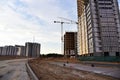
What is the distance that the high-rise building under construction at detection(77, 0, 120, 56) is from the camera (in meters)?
83.4

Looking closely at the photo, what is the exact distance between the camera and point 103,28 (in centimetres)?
8600

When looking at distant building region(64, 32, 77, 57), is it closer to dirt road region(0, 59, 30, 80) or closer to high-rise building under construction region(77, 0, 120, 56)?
high-rise building under construction region(77, 0, 120, 56)

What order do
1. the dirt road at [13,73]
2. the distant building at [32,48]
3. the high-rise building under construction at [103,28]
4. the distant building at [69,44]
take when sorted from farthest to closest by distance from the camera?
the distant building at [32,48]
the distant building at [69,44]
the high-rise building under construction at [103,28]
the dirt road at [13,73]

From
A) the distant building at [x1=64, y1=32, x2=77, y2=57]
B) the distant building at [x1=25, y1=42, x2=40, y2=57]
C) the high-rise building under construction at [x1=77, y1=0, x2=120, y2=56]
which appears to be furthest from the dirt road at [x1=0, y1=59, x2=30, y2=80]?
the distant building at [x1=25, y1=42, x2=40, y2=57]

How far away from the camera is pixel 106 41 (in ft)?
276

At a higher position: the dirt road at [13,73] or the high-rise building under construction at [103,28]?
the high-rise building under construction at [103,28]

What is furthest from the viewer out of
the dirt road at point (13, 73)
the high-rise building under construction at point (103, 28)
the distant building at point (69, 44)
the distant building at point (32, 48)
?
the distant building at point (32, 48)

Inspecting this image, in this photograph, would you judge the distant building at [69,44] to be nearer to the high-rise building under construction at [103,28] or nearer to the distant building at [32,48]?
the high-rise building under construction at [103,28]

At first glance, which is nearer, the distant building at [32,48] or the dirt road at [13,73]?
the dirt road at [13,73]

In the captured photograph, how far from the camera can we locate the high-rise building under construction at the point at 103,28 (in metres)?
83.4

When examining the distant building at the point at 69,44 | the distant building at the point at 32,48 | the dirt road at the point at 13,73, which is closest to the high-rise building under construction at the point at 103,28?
the distant building at the point at 69,44

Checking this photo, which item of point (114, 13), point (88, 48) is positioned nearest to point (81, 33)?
point (88, 48)

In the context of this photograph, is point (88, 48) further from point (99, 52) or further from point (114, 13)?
point (114, 13)

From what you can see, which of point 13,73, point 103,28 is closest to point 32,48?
point 103,28
